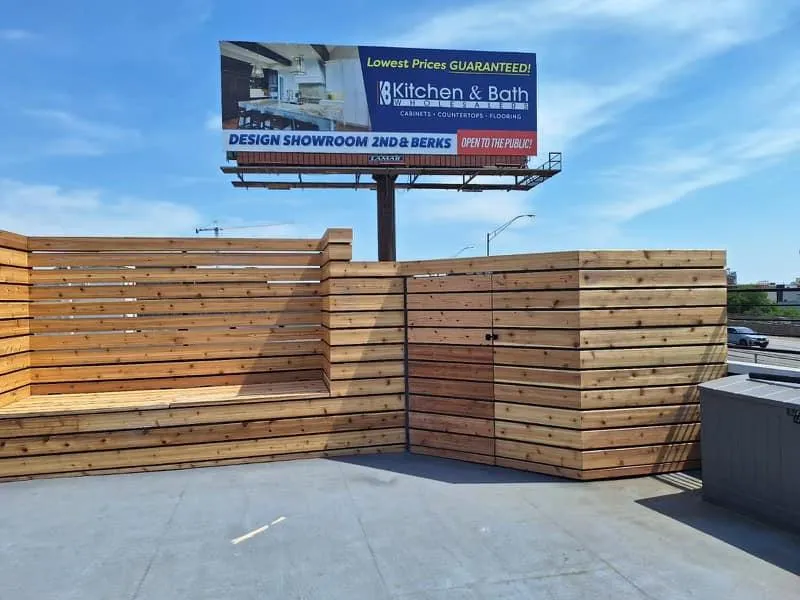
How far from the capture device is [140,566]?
4008 millimetres

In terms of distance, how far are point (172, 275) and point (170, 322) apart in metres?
0.67

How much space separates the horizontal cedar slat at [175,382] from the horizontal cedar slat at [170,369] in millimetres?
54

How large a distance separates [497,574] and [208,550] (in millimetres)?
2319

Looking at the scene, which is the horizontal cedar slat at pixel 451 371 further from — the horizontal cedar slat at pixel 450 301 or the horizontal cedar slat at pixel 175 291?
the horizontal cedar slat at pixel 175 291

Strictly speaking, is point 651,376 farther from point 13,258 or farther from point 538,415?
point 13,258

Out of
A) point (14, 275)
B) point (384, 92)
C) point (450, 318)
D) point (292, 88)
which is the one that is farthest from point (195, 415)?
point (292, 88)

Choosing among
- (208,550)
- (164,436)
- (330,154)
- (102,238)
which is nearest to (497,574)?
(208,550)

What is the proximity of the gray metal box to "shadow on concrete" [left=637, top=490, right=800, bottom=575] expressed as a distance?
0.42ft

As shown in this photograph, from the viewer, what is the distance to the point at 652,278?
19.7ft

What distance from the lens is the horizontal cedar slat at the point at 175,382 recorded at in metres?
7.14

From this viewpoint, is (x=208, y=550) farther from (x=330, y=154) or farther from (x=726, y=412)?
(x=330, y=154)

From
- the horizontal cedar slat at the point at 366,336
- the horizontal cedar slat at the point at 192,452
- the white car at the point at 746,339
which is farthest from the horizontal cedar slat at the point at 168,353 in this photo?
the white car at the point at 746,339

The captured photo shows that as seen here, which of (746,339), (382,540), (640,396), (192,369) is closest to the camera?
(382,540)

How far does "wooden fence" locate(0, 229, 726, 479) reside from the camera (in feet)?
19.5
